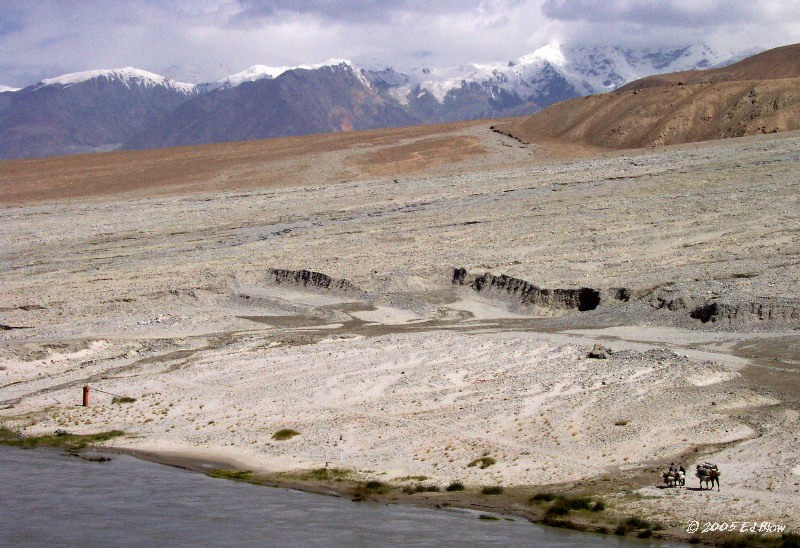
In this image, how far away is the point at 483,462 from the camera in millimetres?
18625

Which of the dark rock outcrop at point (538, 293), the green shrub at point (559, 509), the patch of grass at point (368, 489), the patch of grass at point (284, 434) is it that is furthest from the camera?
the dark rock outcrop at point (538, 293)

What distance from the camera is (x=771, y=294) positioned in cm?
3225

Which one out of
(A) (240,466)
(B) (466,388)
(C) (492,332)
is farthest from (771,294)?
(A) (240,466)

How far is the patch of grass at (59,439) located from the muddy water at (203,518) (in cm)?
178

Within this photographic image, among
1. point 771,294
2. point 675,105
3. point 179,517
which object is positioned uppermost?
point 675,105

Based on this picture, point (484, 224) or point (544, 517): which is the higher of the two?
point (484, 224)

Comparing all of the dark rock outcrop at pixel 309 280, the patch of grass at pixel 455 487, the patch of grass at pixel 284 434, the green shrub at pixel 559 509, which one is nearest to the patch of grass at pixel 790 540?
the green shrub at pixel 559 509

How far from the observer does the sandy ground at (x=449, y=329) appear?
64.3 feet

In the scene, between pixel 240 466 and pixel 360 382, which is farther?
pixel 360 382

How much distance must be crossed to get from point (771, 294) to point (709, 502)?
18232mm

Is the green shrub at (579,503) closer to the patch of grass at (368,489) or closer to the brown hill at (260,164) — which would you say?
the patch of grass at (368,489)

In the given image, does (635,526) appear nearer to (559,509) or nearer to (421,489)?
(559,509)

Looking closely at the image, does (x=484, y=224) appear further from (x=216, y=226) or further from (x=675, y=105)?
(x=675, y=105)

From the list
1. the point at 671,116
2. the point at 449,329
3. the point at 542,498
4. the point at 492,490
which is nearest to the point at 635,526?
the point at 542,498
